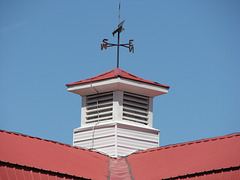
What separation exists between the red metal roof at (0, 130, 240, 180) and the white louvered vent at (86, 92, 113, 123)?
1846mm

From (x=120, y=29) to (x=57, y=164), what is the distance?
7.54 m

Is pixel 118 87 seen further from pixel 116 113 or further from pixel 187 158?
pixel 187 158

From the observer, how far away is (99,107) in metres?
19.0

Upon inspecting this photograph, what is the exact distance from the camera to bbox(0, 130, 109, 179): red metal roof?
508 inches

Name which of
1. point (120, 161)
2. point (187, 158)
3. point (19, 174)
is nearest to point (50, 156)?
point (19, 174)

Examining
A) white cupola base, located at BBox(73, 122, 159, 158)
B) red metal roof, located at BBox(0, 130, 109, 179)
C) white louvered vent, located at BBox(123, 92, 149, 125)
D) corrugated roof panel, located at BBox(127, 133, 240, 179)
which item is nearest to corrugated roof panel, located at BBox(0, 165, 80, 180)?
red metal roof, located at BBox(0, 130, 109, 179)

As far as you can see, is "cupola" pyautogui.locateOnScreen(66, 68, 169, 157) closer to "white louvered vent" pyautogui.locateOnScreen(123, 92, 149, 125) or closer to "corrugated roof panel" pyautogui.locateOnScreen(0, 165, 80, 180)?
"white louvered vent" pyautogui.locateOnScreen(123, 92, 149, 125)

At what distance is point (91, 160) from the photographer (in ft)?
51.4

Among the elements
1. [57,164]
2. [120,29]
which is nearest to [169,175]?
[57,164]

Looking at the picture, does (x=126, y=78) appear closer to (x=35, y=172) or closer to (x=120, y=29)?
(x=120, y=29)

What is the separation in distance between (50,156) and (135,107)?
530 cm

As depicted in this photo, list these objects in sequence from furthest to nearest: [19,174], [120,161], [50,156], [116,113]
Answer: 1. [116,113]
2. [120,161]
3. [50,156]
4. [19,174]

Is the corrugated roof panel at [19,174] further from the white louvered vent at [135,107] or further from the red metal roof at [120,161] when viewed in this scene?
the white louvered vent at [135,107]

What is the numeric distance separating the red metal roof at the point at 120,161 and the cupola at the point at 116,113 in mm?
935
